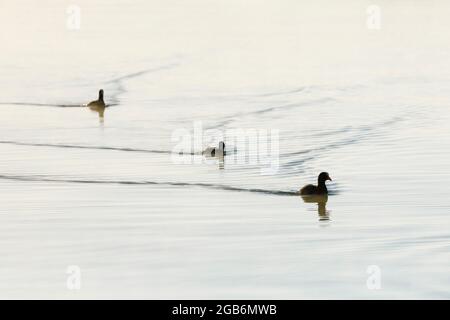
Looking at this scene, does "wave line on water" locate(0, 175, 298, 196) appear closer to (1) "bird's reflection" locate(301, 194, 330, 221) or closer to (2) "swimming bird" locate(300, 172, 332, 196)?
(2) "swimming bird" locate(300, 172, 332, 196)

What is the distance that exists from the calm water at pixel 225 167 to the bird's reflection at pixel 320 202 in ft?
0.27

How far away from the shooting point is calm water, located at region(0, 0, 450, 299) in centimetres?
2006

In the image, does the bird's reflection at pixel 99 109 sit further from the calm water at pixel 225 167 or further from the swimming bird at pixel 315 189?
the swimming bird at pixel 315 189

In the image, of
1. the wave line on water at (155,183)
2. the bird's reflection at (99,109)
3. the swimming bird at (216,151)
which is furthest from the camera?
Result: the bird's reflection at (99,109)

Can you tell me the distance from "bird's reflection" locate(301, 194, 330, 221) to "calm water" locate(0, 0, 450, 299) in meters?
0.08

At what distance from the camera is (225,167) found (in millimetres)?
31703

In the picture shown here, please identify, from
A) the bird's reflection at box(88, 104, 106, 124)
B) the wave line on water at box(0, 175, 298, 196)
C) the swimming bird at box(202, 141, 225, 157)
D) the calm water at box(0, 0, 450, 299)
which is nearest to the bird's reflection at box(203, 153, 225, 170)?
the swimming bird at box(202, 141, 225, 157)

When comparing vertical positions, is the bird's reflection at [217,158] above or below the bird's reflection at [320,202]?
above

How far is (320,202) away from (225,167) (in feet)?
18.5

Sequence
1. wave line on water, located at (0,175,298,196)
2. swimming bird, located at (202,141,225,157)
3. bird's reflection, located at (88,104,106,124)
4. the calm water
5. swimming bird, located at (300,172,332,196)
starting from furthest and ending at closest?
bird's reflection, located at (88,104,106,124) < swimming bird, located at (202,141,225,157) < wave line on water, located at (0,175,298,196) < swimming bird, located at (300,172,332,196) < the calm water

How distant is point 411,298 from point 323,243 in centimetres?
389

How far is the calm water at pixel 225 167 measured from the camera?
20.1 metres

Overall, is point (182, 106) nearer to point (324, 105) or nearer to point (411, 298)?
point (324, 105)

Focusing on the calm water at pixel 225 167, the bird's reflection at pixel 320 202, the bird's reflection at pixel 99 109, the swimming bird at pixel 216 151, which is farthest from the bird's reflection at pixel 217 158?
the bird's reflection at pixel 99 109
